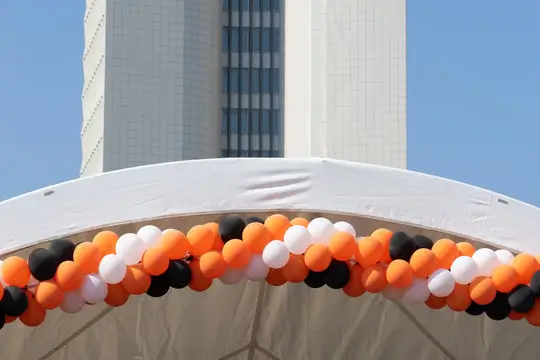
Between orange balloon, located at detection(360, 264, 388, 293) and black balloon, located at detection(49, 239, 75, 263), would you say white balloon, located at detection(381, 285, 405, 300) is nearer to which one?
orange balloon, located at detection(360, 264, 388, 293)

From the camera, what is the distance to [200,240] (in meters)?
8.46

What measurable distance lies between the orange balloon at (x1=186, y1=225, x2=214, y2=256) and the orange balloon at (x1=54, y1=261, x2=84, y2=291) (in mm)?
789

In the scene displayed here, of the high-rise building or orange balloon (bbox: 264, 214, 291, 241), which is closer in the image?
orange balloon (bbox: 264, 214, 291, 241)

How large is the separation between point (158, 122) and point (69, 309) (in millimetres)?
41396

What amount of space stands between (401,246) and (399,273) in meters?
0.20

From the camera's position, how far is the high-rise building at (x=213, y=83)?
4941 centimetres

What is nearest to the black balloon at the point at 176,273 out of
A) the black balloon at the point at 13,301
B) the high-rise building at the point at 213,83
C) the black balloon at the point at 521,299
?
the black balloon at the point at 13,301

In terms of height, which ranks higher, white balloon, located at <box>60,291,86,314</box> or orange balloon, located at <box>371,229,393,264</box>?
orange balloon, located at <box>371,229,393,264</box>

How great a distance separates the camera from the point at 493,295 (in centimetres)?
893

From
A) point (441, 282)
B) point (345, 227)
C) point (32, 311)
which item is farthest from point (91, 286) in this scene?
point (441, 282)

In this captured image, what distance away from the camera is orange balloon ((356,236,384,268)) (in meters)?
8.68

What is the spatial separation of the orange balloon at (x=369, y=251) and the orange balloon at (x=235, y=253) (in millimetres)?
830

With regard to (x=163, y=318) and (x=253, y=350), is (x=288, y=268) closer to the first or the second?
(x=163, y=318)

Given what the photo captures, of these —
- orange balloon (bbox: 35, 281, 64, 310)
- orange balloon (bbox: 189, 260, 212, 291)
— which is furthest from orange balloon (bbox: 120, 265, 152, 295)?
orange balloon (bbox: 35, 281, 64, 310)
